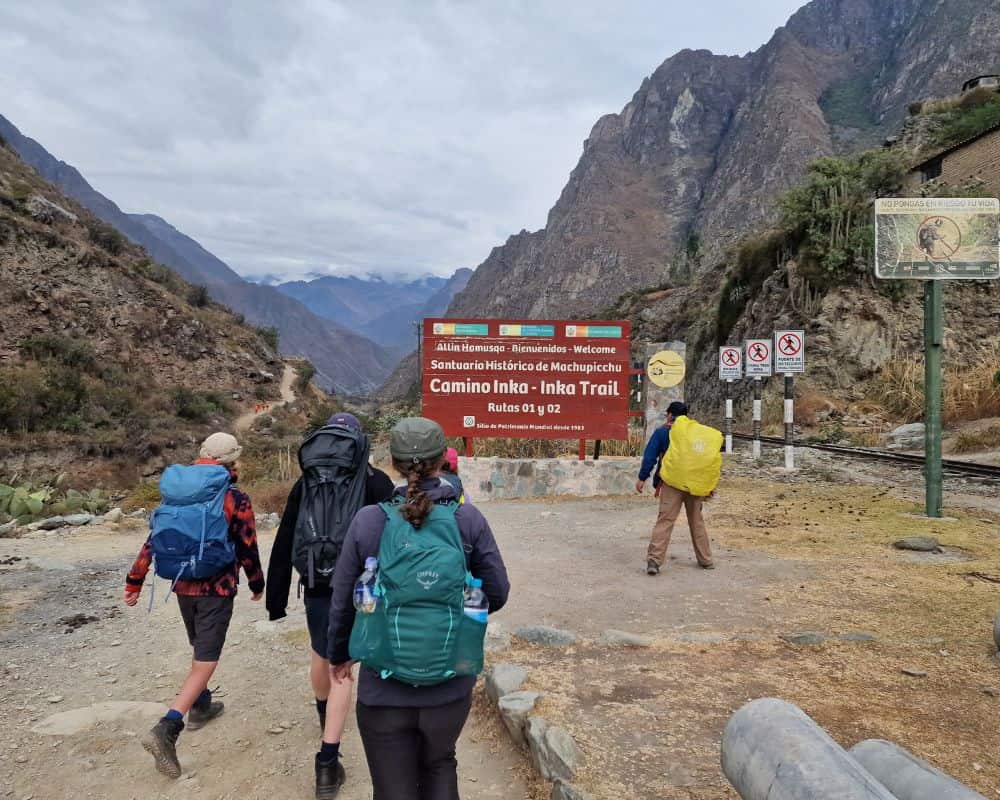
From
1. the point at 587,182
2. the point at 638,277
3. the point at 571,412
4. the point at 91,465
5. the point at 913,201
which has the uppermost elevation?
the point at 587,182

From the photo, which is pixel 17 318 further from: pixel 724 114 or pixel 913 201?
pixel 724 114

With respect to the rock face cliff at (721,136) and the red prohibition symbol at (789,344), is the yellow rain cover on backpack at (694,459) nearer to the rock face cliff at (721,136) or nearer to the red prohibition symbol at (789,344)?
the red prohibition symbol at (789,344)

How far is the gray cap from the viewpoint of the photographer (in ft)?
8.00

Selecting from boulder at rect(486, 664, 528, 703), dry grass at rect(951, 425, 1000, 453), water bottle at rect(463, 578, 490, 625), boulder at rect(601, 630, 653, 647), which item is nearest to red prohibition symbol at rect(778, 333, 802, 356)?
dry grass at rect(951, 425, 1000, 453)

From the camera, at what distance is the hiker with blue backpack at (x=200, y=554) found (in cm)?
340

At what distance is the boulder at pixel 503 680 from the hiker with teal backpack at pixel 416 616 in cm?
139

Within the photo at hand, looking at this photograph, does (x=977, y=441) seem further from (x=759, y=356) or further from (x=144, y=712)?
(x=144, y=712)

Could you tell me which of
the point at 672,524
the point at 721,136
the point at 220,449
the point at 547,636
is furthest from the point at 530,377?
the point at 721,136

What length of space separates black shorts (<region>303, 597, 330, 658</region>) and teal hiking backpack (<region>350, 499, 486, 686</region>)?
1.09 m

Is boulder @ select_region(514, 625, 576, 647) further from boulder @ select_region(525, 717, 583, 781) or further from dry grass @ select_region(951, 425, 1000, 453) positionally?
dry grass @ select_region(951, 425, 1000, 453)

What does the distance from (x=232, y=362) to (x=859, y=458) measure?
3997 centimetres

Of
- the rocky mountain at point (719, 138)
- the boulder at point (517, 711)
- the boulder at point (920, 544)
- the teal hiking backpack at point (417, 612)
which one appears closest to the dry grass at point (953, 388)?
the boulder at point (920, 544)

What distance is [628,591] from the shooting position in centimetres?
603

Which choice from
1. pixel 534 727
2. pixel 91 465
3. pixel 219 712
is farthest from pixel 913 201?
pixel 91 465
